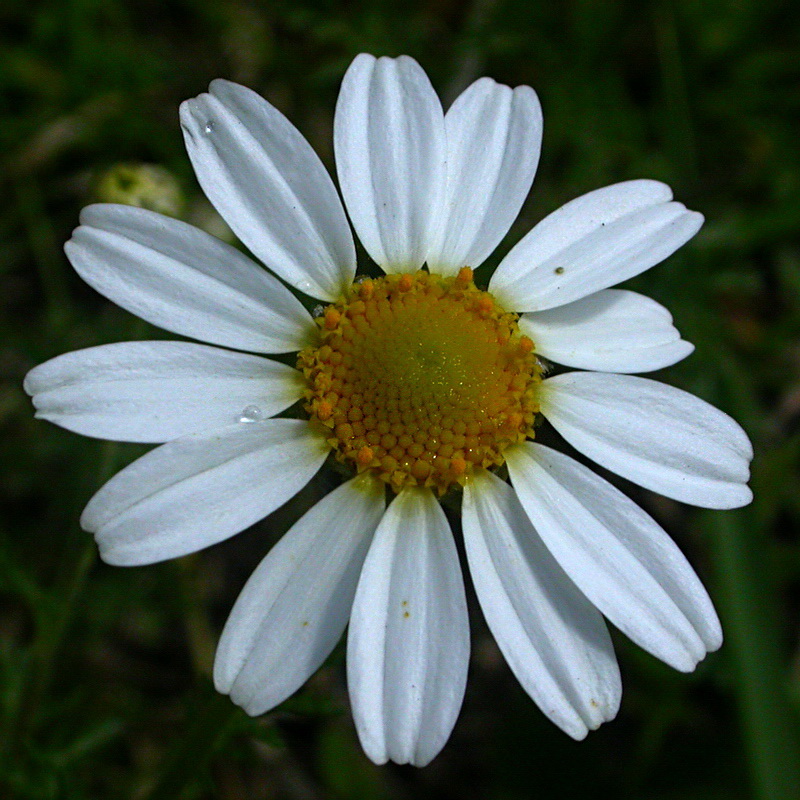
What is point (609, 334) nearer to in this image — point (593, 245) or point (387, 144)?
point (593, 245)

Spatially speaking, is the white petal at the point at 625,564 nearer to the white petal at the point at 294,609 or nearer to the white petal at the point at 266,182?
the white petal at the point at 294,609

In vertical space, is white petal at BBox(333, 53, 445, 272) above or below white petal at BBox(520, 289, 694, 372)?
above

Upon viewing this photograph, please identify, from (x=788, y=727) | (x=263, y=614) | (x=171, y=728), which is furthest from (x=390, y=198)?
(x=171, y=728)

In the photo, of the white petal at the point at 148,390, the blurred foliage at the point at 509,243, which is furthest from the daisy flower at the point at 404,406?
the blurred foliage at the point at 509,243

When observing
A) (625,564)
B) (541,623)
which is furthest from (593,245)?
(541,623)

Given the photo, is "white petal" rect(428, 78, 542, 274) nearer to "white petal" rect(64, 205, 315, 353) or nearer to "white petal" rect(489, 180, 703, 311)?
"white petal" rect(489, 180, 703, 311)

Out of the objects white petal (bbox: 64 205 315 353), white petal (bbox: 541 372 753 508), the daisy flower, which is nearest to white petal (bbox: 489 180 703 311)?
the daisy flower
